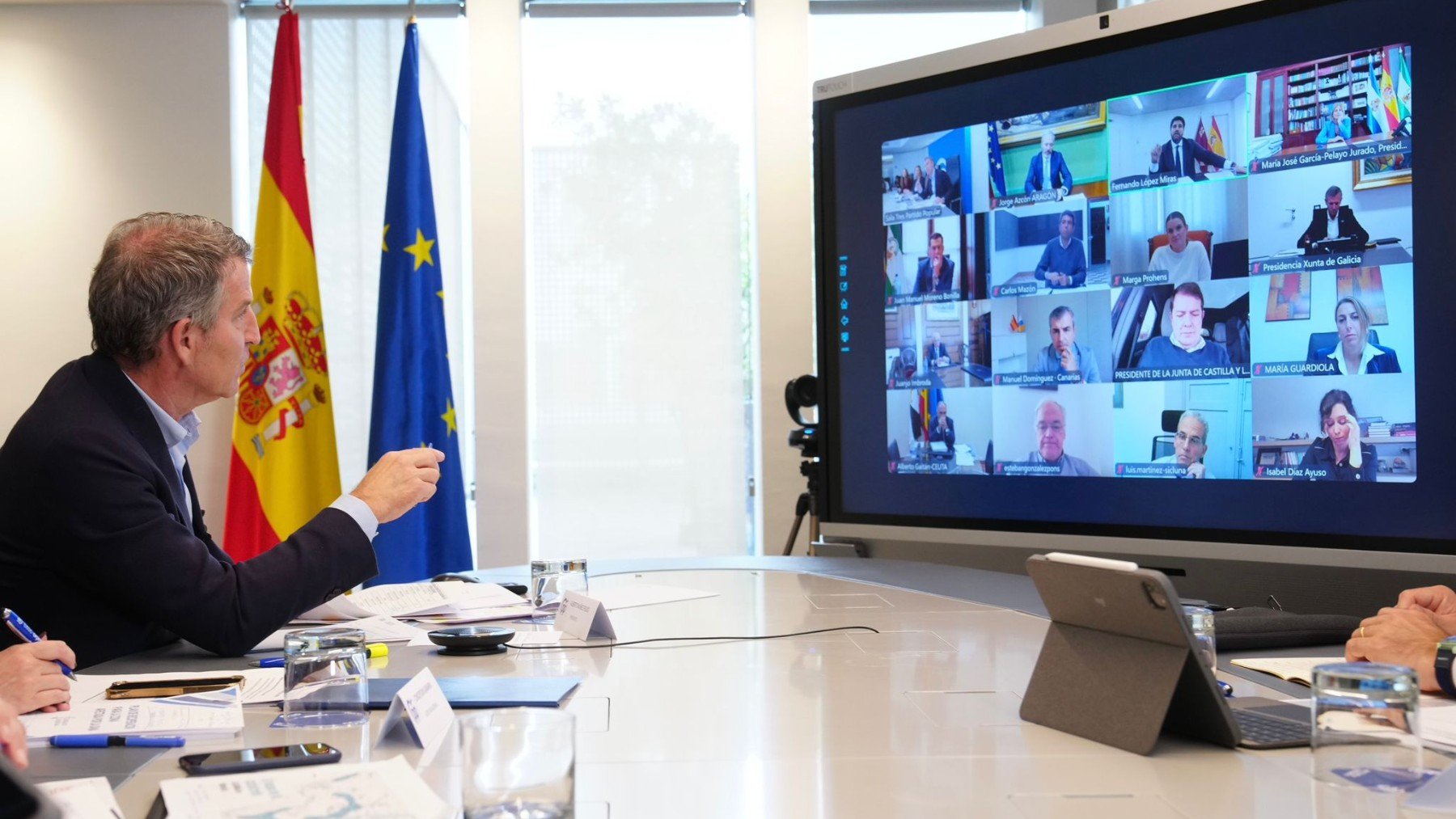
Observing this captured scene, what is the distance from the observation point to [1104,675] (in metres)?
1.24

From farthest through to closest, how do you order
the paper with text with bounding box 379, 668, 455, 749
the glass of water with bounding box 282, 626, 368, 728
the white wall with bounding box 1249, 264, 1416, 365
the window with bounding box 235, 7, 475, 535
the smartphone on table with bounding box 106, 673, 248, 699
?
the window with bounding box 235, 7, 475, 535
the white wall with bounding box 1249, 264, 1416, 365
the smartphone on table with bounding box 106, 673, 248, 699
the glass of water with bounding box 282, 626, 368, 728
the paper with text with bounding box 379, 668, 455, 749

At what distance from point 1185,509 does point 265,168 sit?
10.9ft

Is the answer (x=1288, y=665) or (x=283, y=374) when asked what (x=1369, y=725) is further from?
(x=283, y=374)

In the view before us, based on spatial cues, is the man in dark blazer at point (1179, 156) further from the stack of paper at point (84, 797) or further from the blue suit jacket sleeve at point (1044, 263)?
the stack of paper at point (84, 797)

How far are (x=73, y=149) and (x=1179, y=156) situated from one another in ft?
13.1

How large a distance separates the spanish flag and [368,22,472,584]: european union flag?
0.22 m

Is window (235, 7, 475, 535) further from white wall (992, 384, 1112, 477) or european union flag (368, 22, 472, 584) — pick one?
white wall (992, 384, 1112, 477)

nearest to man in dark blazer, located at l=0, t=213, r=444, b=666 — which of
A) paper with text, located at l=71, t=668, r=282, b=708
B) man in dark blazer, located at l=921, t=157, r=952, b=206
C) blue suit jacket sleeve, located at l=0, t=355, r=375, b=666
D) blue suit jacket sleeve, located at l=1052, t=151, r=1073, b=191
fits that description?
blue suit jacket sleeve, located at l=0, t=355, r=375, b=666

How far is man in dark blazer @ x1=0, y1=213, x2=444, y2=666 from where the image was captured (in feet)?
5.76

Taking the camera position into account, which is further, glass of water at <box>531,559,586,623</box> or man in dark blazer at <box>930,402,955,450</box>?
man in dark blazer at <box>930,402,955,450</box>

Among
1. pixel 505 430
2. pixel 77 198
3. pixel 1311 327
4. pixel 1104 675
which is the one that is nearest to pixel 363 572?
pixel 1104 675

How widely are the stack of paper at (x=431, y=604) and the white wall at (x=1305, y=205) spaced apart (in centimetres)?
153

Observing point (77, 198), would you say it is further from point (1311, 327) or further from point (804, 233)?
point (1311, 327)

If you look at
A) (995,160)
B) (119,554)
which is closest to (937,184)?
(995,160)
